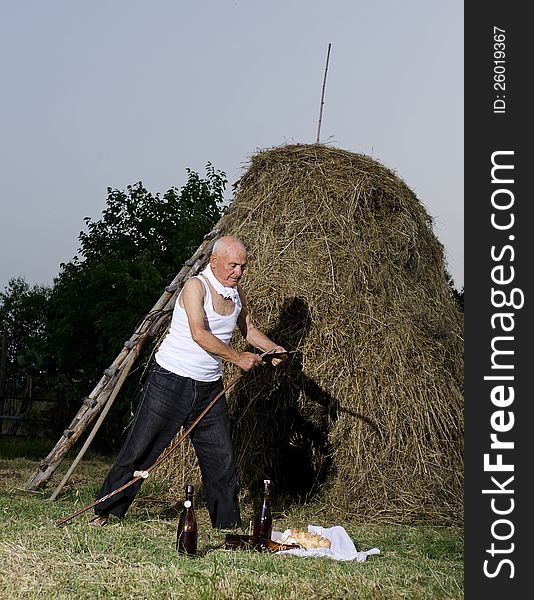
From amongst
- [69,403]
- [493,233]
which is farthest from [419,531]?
[69,403]

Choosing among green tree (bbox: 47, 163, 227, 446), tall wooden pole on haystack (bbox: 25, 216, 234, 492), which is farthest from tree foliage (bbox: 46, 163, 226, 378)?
tall wooden pole on haystack (bbox: 25, 216, 234, 492)

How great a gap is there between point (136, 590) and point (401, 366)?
13.0 ft

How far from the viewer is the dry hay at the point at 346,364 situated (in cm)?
830

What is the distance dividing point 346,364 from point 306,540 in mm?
2237

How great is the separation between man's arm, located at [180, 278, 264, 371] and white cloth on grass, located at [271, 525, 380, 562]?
116 cm

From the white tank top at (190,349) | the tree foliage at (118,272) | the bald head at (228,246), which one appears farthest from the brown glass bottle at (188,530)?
the tree foliage at (118,272)

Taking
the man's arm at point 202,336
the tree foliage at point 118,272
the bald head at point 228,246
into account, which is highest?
the tree foliage at point 118,272

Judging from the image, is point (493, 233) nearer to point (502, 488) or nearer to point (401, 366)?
point (502, 488)

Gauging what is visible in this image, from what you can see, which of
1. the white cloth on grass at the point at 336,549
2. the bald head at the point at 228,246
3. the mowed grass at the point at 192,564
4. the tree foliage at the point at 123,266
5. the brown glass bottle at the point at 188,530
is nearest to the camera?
the mowed grass at the point at 192,564

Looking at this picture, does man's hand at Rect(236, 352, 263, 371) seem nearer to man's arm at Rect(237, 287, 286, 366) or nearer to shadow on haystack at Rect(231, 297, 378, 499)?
man's arm at Rect(237, 287, 286, 366)

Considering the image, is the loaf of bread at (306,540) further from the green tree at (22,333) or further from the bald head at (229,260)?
the green tree at (22,333)

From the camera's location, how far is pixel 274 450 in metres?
8.91

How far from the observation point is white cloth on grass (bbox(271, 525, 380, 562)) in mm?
6056

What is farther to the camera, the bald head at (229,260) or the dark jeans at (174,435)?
the dark jeans at (174,435)
